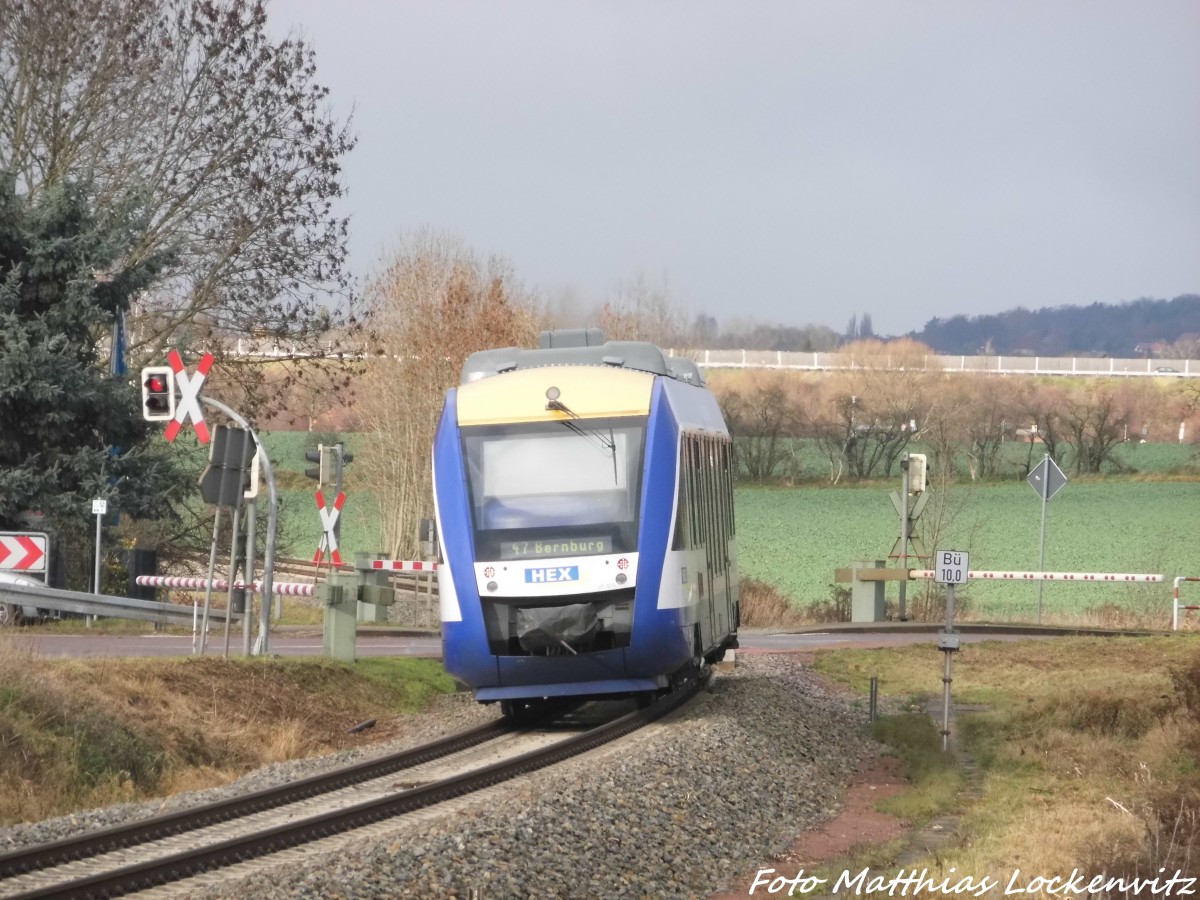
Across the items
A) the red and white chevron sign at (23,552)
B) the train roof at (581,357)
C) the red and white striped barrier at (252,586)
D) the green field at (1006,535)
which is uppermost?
the train roof at (581,357)

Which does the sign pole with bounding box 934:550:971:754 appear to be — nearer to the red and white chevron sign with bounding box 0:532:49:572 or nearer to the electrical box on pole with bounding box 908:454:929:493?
the red and white chevron sign with bounding box 0:532:49:572

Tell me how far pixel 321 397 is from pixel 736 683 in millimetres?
15104

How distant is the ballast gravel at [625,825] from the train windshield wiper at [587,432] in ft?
8.62

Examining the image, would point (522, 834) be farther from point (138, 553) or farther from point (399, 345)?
point (399, 345)

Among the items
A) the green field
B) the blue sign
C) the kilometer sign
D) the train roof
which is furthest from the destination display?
the green field

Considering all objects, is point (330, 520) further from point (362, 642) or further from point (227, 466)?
point (227, 466)

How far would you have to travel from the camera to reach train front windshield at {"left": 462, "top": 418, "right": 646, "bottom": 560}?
16.2 meters

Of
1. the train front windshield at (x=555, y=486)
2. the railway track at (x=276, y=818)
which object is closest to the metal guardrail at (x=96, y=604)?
the railway track at (x=276, y=818)

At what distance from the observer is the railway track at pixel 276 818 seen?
10.0 meters

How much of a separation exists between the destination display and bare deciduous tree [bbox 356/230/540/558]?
34398 millimetres

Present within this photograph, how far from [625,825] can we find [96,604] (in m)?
13.7

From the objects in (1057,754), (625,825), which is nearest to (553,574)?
(625,825)

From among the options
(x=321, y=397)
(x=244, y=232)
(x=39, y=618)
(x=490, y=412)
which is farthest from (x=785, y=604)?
(x=490, y=412)

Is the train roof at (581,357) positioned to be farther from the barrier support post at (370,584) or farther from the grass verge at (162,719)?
the barrier support post at (370,584)
